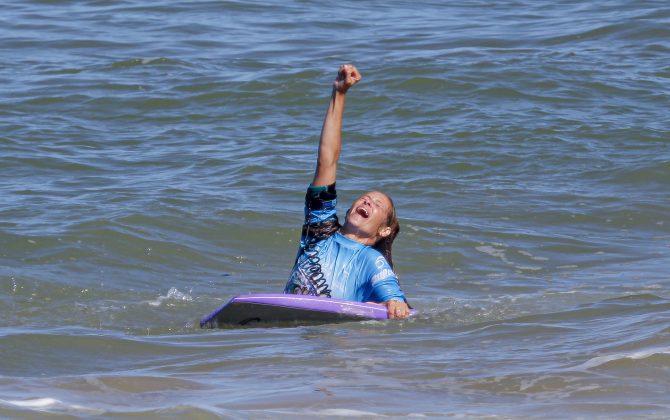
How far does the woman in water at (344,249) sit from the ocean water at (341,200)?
0.33m

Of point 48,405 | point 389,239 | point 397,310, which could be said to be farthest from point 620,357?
point 48,405

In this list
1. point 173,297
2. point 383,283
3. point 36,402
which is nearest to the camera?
point 36,402

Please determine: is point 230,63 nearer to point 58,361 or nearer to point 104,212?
point 104,212

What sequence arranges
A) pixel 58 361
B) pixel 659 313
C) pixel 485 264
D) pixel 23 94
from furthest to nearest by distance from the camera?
pixel 23 94, pixel 485 264, pixel 659 313, pixel 58 361

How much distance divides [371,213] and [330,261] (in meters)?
0.36

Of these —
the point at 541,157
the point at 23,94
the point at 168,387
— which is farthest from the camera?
the point at 23,94

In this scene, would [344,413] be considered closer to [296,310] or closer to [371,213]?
[296,310]

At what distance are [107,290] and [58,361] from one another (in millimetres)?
2262

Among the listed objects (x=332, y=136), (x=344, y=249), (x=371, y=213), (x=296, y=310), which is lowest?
(x=296, y=310)

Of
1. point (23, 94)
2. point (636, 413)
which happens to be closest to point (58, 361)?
point (636, 413)

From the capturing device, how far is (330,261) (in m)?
6.98

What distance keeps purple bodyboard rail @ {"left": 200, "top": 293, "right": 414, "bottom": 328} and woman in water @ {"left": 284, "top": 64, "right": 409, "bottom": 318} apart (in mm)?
204

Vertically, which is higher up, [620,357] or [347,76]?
[347,76]

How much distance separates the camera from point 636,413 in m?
4.88
